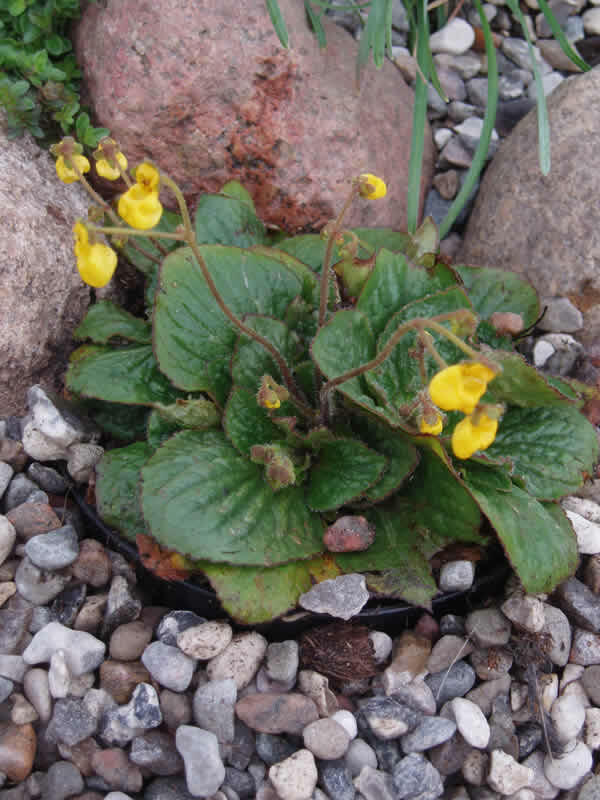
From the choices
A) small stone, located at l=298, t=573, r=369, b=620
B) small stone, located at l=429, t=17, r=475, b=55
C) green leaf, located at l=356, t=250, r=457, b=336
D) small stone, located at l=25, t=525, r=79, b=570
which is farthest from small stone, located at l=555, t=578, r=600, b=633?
small stone, located at l=429, t=17, r=475, b=55

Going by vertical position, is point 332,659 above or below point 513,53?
below

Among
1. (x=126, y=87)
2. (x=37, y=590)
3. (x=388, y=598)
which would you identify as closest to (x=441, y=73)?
(x=126, y=87)

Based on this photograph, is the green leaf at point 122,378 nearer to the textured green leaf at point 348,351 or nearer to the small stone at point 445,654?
the textured green leaf at point 348,351

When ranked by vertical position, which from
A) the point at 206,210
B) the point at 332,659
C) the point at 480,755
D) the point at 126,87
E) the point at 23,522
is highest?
the point at 126,87

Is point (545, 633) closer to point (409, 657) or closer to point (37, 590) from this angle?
point (409, 657)

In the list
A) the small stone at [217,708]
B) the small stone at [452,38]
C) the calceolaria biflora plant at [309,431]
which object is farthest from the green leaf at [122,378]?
the small stone at [452,38]
